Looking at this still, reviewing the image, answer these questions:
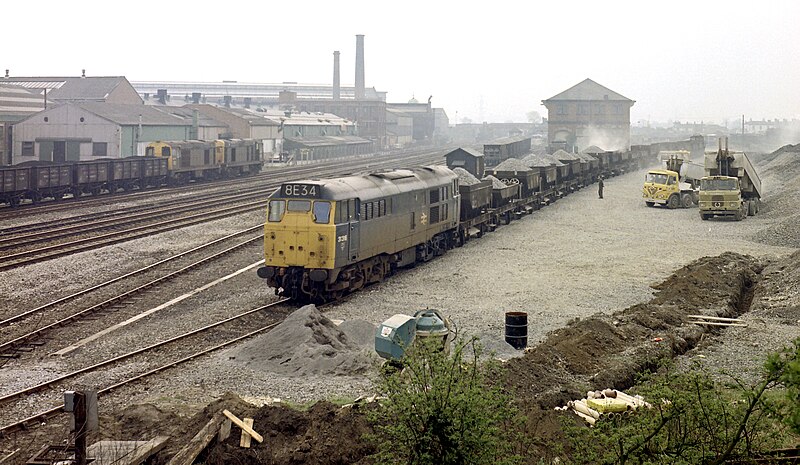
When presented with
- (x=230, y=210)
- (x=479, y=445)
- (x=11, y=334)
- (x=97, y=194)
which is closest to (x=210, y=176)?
(x=97, y=194)

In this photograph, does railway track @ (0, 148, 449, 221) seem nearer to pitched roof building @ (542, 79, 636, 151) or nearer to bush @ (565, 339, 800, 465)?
bush @ (565, 339, 800, 465)

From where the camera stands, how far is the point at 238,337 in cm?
1828

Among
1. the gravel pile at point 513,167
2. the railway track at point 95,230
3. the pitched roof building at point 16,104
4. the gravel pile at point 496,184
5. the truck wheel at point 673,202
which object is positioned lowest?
the railway track at point 95,230

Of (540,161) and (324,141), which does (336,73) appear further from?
(540,161)

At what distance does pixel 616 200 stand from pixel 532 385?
38.3m

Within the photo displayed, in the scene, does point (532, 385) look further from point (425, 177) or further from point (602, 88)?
point (602, 88)

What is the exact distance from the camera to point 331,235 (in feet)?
69.8

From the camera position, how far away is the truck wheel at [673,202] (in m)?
46.8

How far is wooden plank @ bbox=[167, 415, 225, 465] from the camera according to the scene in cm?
1012

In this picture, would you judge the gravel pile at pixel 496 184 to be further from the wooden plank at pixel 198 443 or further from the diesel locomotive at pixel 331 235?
the wooden plank at pixel 198 443

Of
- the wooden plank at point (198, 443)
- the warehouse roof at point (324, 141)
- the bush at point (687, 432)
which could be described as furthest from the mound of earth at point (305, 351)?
the warehouse roof at point (324, 141)

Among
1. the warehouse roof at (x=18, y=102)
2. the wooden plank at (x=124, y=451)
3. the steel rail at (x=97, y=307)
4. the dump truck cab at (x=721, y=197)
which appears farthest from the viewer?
the warehouse roof at (x=18, y=102)

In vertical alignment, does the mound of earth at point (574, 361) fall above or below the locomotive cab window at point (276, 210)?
below

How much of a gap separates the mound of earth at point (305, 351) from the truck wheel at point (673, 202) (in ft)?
109
